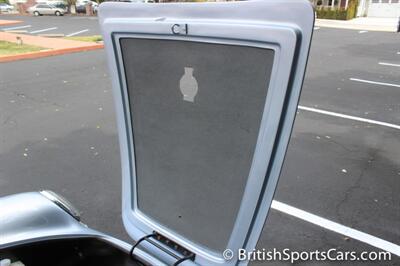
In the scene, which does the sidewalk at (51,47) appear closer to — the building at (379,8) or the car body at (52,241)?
the car body at (52,241)

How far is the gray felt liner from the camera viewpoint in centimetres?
128

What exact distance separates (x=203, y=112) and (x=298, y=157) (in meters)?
3.63

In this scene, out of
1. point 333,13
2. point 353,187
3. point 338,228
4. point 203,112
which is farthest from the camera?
point 333,13

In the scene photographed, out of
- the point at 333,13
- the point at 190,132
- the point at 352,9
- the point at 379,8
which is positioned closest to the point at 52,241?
the point at 190,132

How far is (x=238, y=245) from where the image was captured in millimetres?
1441

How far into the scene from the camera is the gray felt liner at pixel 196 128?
4.20 ft

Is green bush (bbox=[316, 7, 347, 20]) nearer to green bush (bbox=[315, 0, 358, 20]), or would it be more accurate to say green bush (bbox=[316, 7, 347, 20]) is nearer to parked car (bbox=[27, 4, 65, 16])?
green bush (bbox=[315, 0, 358, 20])

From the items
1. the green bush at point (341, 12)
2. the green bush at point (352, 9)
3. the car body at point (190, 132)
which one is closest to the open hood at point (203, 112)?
the car body at point (190, 132)

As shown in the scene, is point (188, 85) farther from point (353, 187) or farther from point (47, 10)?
point (47, 10)

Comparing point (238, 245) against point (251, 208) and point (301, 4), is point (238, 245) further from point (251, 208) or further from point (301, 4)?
point (301, 4)

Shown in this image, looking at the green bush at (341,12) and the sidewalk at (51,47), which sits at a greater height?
the sidewalk at (51,47)

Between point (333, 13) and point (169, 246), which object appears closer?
point (169, 246)

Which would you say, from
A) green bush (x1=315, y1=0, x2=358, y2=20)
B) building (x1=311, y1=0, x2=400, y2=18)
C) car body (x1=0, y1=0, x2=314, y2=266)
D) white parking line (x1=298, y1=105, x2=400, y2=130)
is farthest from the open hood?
building (x1=311, y1=0, x2=400, y2=18)

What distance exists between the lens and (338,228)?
341cm
